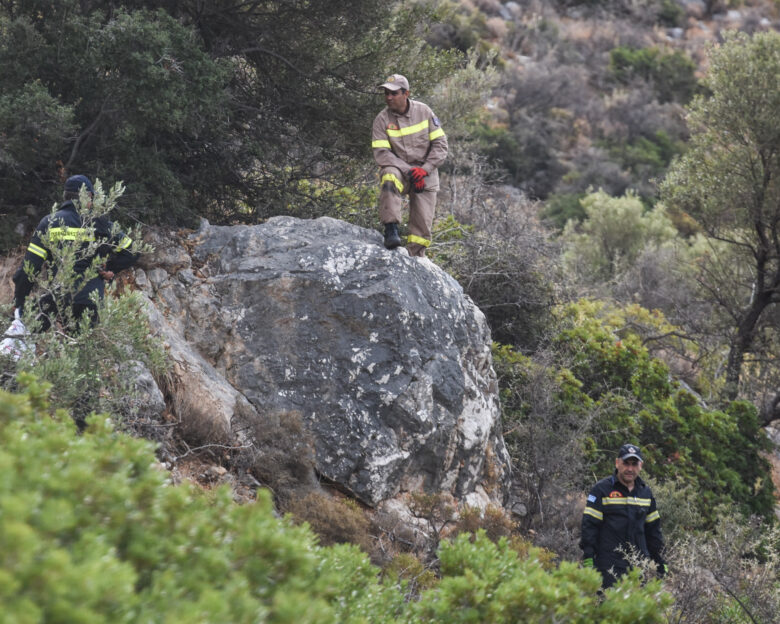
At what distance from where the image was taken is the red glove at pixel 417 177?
23.6 feet

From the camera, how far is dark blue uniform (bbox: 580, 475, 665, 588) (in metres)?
5.51

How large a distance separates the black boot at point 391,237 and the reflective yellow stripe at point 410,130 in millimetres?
912

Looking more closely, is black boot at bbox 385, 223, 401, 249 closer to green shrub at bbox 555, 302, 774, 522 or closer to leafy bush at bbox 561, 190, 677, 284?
green shrub at bbox 555, 302, 774, 522

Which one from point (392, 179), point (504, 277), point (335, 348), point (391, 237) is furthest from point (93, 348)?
point (504, 277)

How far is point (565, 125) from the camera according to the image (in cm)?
3406

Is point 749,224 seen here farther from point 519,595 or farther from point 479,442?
point 519,595

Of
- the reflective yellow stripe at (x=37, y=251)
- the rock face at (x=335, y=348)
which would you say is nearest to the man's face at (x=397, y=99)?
the rock face at (x=335, y=348)

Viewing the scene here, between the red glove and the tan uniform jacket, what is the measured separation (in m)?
0.08

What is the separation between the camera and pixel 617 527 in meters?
5.54

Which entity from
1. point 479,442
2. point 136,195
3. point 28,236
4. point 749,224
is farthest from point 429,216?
point 749,224

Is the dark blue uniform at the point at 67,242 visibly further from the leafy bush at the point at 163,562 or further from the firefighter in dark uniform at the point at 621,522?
the firefighter in dark uniform at the point at 621,522

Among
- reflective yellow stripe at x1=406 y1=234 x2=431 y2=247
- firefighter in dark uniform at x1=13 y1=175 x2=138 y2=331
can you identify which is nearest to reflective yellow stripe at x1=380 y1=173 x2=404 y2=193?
reflective yellow stripe at x1=406 y1=234 x2=431 y2=247

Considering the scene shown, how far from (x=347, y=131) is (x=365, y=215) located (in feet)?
3.55

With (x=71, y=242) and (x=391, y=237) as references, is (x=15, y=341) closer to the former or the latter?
(x=71, y=242)
